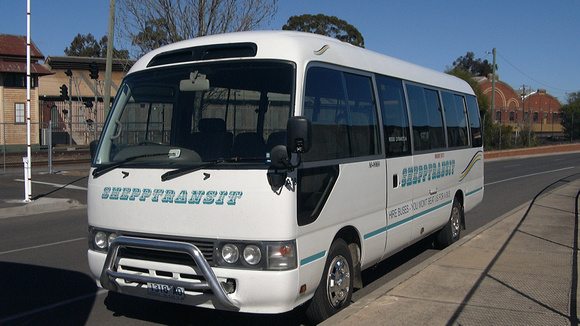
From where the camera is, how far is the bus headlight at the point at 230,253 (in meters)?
4.60

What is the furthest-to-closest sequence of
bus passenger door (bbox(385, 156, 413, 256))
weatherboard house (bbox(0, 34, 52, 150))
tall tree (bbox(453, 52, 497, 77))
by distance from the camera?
tall tree (bbox(453, 52, 497, 77)) < weatherboard house (bbox(0, 34, 52, 150)) < bus passenger door (bbox(385, 156, 413, 256))

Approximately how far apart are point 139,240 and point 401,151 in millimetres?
3753

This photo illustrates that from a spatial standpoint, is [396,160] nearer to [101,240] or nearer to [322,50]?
[322,50]

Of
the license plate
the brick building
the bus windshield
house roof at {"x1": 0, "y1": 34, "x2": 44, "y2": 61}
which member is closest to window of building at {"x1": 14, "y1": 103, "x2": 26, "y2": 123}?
house roof at {"x1": 0, "y1": 34, "x2": 44, "y2": 61}

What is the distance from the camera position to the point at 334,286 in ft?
18.2

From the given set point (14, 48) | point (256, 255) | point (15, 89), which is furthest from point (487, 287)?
point (14, 48)

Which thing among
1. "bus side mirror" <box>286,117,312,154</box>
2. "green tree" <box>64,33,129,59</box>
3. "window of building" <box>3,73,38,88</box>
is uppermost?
"green tree" <box>64,33,129,59</box>

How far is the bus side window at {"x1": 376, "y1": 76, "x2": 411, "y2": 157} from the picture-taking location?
6.88 meters

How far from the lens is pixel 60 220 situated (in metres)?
12.8

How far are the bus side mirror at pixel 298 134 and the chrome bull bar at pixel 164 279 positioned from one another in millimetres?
1192

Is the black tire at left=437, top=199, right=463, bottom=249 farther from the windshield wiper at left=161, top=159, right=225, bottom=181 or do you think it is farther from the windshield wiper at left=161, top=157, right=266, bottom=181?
the windshield wiper at left=161, top=159, right=225, bottom=181

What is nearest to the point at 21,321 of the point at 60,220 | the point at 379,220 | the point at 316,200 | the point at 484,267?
the point at 316,200

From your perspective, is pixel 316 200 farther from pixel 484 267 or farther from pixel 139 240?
pixel 484 267

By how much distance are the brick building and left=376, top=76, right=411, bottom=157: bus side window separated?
2646 inches
